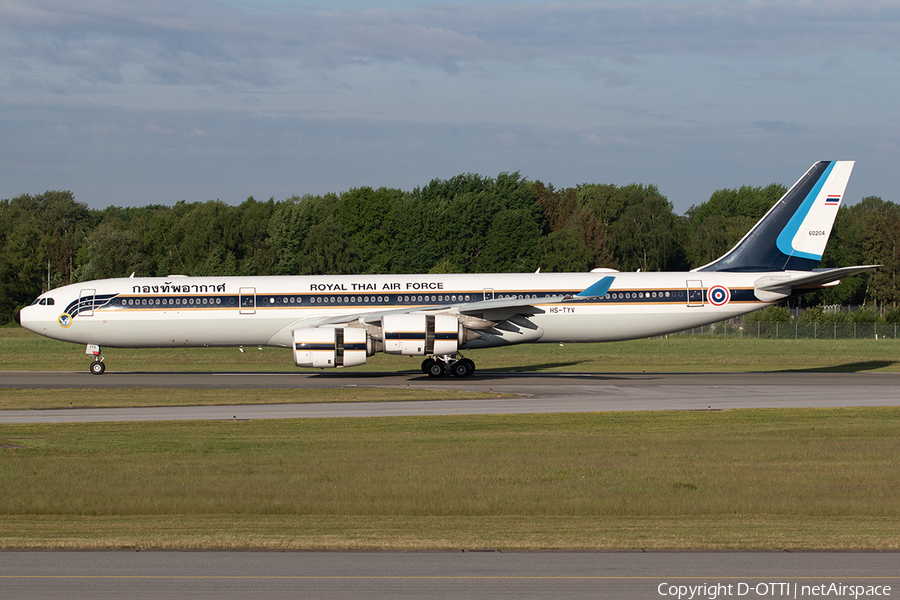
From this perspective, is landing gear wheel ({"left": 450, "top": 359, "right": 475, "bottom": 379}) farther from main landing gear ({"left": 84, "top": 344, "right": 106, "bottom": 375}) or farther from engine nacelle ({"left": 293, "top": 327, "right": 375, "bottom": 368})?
main landing gear ({"left": 84, "top": 344, "right": 106, "bottom": 375})

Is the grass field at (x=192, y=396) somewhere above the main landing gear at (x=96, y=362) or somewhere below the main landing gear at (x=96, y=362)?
below

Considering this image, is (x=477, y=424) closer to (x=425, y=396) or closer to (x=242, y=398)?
(x=425, y=396)

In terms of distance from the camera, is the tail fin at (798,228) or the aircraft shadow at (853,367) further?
the aircraft shadow at (853,367)

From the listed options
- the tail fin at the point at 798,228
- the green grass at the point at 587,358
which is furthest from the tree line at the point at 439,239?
the tail fin at the point at 798,228

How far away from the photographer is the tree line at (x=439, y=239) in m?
103

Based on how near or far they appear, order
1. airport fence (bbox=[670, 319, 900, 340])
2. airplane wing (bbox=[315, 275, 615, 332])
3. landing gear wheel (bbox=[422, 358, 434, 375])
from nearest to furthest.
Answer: airplane wing (bbox=[315, 275, 615, 332]) < landing gear wheel (bbox=[422, 358, 434, 375]) < airport fence (bbox=[670, 319, 900, 340])

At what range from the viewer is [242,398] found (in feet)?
87.3

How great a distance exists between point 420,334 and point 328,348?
339 centimetres

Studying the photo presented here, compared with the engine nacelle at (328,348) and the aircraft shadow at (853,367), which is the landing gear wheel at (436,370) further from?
the aircraft shadow at (853,367)

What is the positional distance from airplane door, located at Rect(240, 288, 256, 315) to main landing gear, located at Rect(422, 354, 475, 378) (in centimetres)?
736

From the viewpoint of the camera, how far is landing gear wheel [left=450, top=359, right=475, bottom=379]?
33781mm

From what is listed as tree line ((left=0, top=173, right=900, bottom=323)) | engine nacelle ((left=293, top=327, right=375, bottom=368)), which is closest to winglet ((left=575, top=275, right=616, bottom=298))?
engine nacelle ((left=293, top=327, right=375, bottom=368))

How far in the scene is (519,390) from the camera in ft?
95.1

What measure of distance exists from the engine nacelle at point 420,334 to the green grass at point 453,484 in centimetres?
1054
